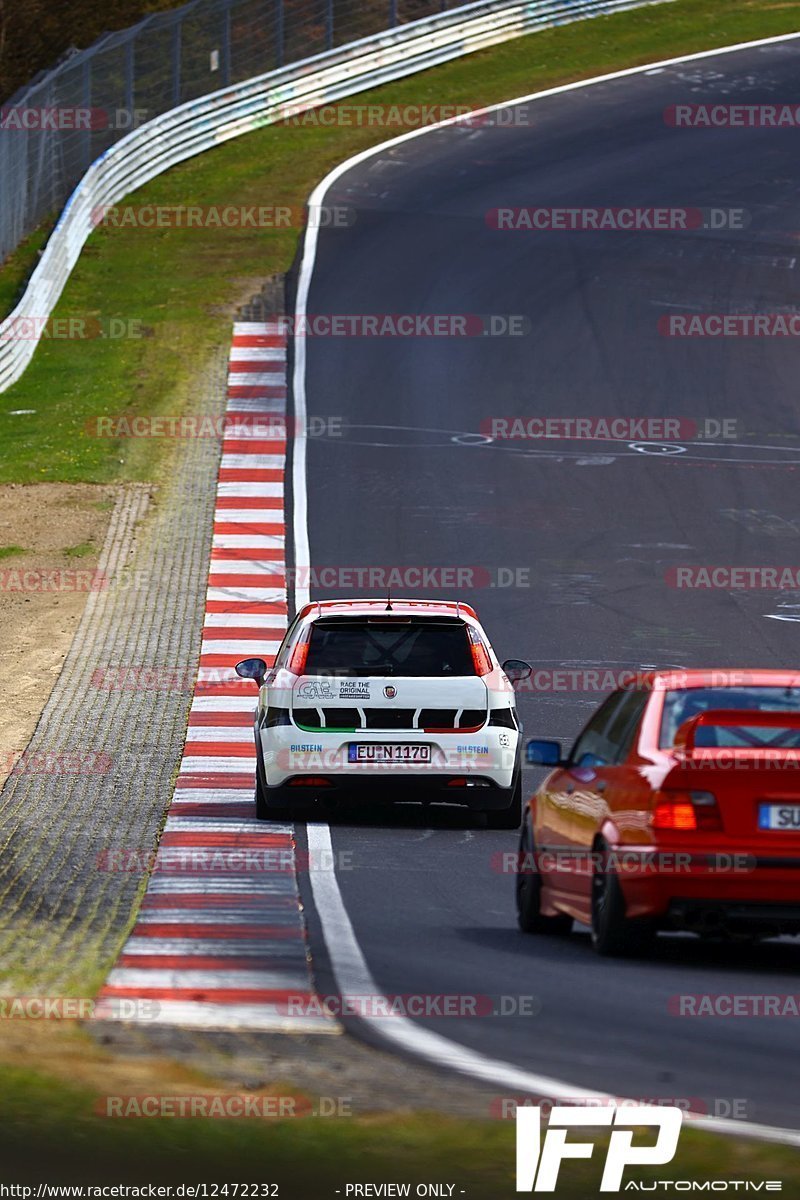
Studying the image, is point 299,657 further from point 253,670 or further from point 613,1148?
point 613,1148

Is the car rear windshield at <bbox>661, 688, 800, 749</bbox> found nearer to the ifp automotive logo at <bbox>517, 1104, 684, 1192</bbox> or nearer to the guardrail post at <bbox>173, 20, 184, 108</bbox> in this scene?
→ the ifp automotive logo at <bbox>517, 1104, 684, 1192</bbox>

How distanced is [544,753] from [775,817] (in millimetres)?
1577

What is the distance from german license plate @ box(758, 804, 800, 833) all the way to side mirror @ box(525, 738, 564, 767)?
1434 millimetres

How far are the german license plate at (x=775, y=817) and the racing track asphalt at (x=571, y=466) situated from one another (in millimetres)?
704

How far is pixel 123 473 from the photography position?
95.6 ft

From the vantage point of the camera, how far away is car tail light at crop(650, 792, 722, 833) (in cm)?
952

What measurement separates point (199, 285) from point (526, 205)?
6485mm

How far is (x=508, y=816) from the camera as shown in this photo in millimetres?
14406

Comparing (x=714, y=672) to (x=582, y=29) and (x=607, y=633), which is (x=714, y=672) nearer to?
(x=607, y=633)

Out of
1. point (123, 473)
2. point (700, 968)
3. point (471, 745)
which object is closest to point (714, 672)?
point (700, 968)

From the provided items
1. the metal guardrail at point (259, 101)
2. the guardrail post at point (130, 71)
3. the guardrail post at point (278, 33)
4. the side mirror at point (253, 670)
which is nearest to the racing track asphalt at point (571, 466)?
the side mirror at point (253, 670)

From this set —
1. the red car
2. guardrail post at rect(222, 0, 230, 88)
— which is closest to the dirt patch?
the red car

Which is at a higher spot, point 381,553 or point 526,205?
point 526,205

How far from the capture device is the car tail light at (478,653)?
14430 millimetres
